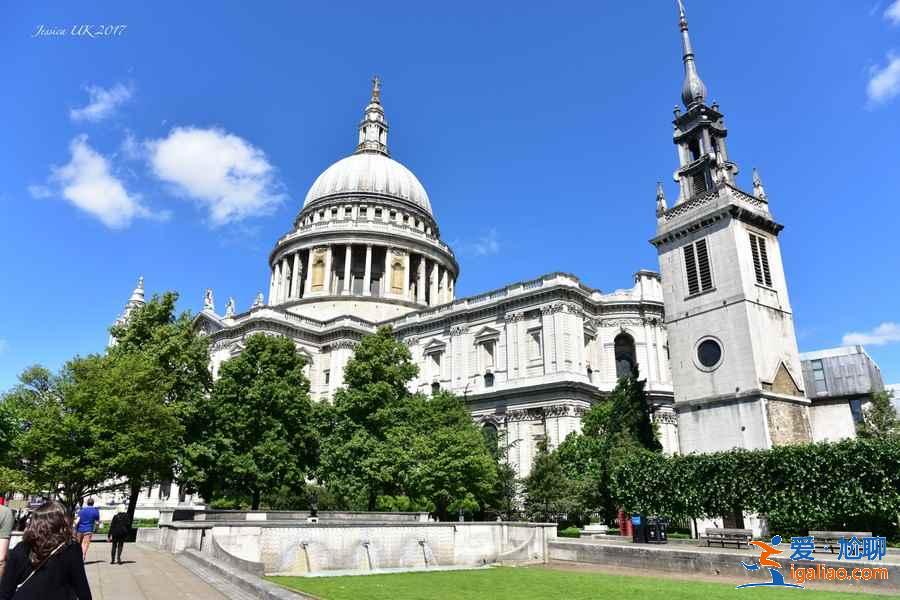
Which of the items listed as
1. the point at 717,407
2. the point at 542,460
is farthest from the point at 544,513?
the point at 717,407

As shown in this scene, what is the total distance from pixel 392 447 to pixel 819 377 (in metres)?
42.6

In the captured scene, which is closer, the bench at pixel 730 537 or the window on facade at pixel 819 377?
the bench at pixel 730 537

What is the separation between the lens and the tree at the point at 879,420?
4194 cm

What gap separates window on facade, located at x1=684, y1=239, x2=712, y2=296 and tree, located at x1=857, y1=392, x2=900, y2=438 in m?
19.7

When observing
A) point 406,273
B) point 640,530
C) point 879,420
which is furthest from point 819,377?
point 406,273

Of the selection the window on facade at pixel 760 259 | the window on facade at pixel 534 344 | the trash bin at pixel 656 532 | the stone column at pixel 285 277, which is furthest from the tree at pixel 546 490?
the stone column at pixel 285 277

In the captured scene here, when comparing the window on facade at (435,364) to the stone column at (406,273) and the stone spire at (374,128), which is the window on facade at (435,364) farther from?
the stone spire at (374,128)

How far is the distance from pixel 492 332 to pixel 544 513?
69.0ft

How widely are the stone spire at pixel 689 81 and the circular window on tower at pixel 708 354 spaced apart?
49.5ft

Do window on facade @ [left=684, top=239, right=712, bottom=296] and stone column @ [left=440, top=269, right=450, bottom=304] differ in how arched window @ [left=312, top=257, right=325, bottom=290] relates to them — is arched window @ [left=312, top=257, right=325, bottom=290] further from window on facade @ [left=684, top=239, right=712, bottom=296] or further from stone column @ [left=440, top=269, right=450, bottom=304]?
window on facade @ [left=684, top=239, right=712, bottom=296]

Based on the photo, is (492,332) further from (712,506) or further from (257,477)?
(712,506)

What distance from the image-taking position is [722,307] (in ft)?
102

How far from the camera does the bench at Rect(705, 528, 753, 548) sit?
833 inches

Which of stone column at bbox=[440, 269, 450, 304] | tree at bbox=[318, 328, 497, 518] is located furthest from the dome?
tree at bbox=[318, 328, 497, 518]
